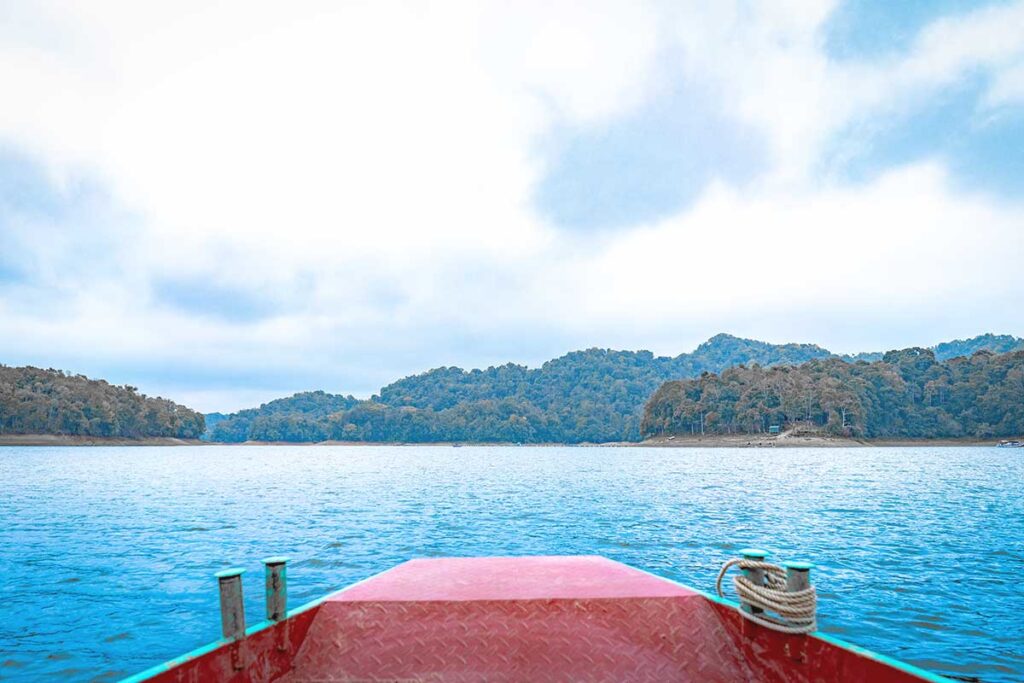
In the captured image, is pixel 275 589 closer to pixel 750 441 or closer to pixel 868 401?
pixel 750 441

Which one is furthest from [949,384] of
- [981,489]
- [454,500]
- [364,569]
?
[364,569]

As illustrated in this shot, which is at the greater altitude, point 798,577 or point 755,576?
point 798,577

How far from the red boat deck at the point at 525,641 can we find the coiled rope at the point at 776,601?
0.17 metres

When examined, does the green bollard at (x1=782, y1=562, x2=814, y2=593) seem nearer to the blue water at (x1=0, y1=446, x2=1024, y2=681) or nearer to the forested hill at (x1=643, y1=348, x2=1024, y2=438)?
the blue water at (x1=0, y1=446, x2=1024, y2=681)

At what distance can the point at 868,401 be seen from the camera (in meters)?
181

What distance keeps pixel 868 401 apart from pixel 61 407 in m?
240

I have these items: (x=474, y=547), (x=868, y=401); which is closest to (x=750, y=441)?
(x=868, y=401)

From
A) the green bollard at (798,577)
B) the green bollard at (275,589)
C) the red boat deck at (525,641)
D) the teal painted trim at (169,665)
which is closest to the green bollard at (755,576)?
the red boat deck at (525,641)

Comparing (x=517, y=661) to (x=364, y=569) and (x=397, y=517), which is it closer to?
(x=364, y=569)

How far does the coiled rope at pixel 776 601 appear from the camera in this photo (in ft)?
19.5

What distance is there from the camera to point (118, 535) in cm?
2425

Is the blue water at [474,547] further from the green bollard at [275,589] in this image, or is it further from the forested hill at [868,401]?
the forested hill at [868,401]

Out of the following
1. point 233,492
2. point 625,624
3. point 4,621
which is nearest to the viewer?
point 625,624

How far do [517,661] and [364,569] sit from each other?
12207 mm
